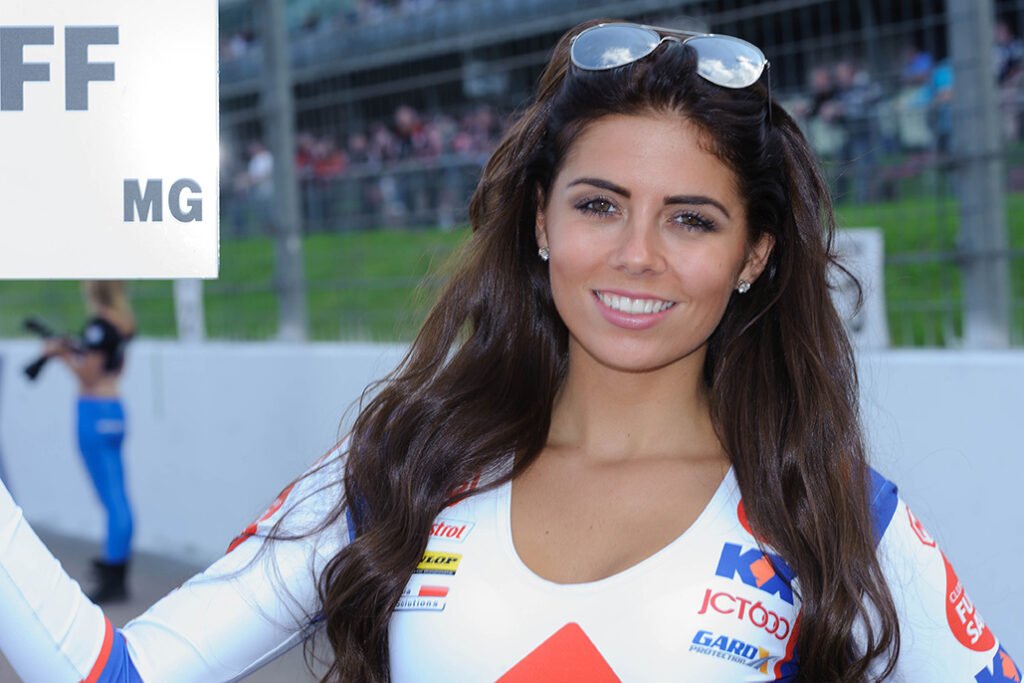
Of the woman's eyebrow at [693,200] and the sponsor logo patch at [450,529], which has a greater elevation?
the woman's eyebrow at [693,200]

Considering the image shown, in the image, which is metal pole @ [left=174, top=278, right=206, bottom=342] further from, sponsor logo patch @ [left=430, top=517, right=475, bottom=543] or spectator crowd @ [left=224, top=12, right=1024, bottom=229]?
sponsor logo patch @ [left=430, top=517, right=475, bottom=543]

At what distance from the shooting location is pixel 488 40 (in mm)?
5629

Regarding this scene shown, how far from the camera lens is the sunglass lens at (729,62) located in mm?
2066

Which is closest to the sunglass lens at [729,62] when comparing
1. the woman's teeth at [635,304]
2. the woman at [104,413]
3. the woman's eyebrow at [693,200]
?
the woman's eyebrow at [693,200]

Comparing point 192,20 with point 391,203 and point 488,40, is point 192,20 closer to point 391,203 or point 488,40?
point 488,40

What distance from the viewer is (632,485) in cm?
214

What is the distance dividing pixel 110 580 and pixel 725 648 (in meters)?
5.11

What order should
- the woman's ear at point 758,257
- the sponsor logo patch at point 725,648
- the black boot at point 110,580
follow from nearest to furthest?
the sponsor logo patch at point 725,648, the woman's ear at point 758,257, the black boot at point 110,580

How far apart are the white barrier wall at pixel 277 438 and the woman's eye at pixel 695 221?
84 cm

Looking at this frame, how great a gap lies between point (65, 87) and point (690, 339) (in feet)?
3.11

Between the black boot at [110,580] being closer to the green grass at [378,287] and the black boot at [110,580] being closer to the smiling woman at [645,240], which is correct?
the green grass at [378,287]

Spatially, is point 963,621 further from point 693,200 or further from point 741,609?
point 693,200

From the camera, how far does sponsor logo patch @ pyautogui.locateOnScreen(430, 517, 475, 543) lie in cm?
211

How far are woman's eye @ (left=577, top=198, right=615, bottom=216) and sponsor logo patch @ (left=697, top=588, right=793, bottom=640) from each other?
0.56m
